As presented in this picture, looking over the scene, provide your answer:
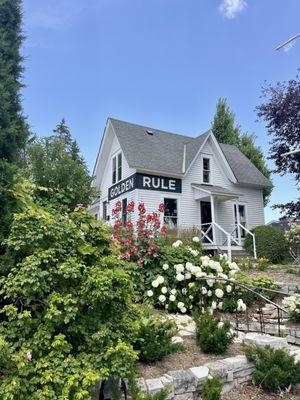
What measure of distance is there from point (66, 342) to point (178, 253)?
3915 mm

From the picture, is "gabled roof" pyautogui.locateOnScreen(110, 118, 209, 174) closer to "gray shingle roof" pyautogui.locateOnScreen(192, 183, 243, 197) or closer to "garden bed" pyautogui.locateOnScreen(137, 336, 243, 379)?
"gray shingle roof" pyautogui.locateOnScreen(192, 183, 243, 197)

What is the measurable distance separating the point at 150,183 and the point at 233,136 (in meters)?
15.2

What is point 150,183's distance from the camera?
14.2 metres

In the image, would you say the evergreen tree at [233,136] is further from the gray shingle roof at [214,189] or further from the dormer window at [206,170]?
the gray shingle roof at [214,189]

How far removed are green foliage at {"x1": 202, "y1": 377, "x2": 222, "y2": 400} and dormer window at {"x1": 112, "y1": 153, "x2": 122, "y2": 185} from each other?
43.9 feet

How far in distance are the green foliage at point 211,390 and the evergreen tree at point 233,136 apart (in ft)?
83.2

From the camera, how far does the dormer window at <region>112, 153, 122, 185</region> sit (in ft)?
51.9

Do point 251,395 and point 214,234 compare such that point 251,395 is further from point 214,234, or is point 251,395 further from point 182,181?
point 182,181

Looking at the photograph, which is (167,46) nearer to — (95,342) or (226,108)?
(95,342)

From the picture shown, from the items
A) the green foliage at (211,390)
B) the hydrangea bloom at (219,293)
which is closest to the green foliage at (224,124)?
the hydrangea bloom at (219,293)

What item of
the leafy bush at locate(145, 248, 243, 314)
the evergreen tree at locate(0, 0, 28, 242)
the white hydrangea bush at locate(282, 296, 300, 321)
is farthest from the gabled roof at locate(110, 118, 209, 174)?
the evergreen tree at locate(0, 0, 28, 242)

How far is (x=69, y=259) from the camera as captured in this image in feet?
8.23

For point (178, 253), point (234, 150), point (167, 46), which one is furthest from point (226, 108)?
point (178, 253)

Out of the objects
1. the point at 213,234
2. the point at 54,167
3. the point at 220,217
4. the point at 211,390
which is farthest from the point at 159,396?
the point at 220,217
